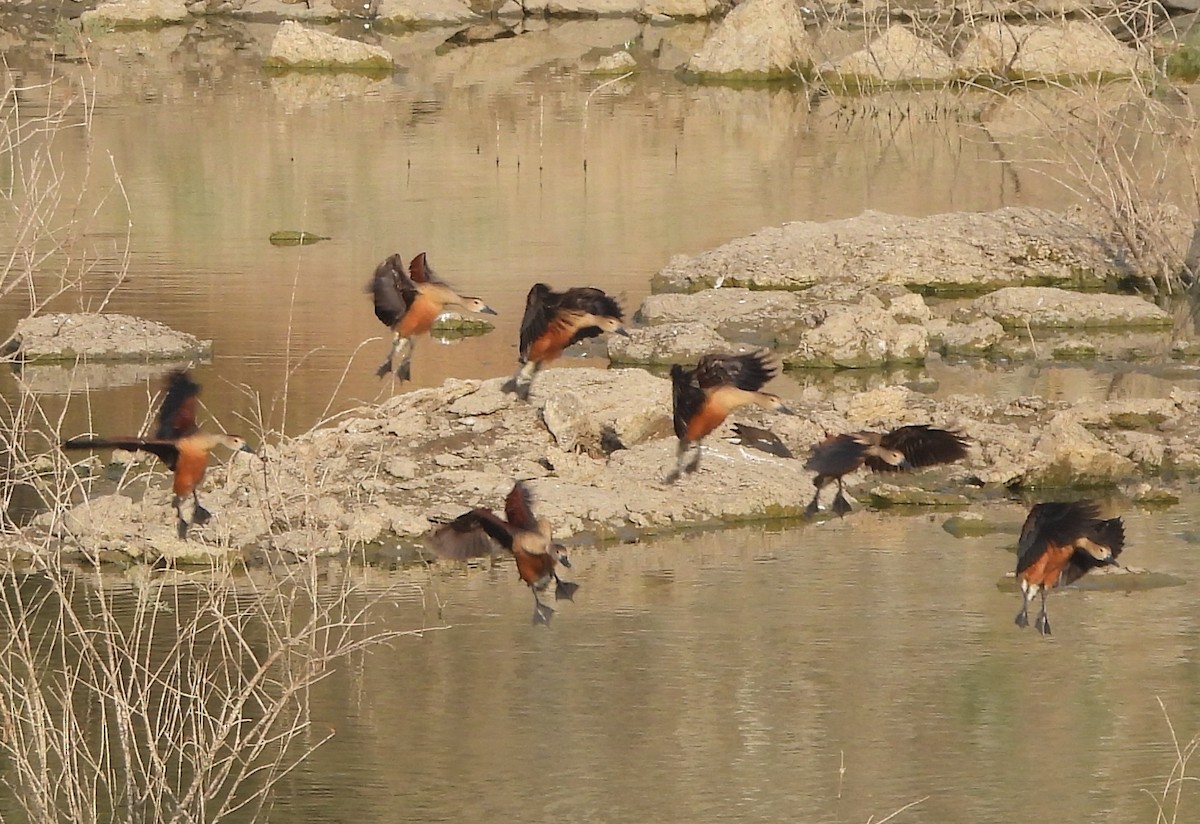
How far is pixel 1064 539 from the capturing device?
7.82 metres

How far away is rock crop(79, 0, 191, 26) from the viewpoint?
41.2 metres

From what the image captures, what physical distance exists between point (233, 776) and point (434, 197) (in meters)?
13.7

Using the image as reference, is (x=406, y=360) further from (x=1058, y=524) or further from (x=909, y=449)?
(x=1058, y=524)

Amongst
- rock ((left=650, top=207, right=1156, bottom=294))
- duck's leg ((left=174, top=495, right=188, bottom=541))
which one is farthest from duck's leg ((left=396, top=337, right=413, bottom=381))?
rock ((left=650, top=207, right=1156, bottom=294))

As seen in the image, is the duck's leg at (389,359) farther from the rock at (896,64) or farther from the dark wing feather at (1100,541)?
the rock at (896,64)

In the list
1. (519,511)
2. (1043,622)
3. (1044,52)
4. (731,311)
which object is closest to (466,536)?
(519,511)

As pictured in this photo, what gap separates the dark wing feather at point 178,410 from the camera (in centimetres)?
757

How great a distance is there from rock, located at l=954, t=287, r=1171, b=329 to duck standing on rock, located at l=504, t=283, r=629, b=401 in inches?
299

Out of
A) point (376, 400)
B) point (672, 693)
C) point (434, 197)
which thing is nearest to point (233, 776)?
point (672, 693)

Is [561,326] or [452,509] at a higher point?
[561,326]

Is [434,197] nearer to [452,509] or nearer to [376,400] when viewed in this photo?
[376,400]

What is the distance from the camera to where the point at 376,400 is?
42.5 ft

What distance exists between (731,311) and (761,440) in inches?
195

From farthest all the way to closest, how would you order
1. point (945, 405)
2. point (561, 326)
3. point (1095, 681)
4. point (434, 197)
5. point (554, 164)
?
point (554, 164) < point (434, 197) < point (945, 405) < point (1095, 681) < point (561, 326)
